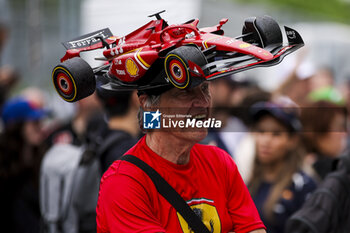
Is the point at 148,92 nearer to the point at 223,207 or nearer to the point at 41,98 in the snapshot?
the point at 223,207

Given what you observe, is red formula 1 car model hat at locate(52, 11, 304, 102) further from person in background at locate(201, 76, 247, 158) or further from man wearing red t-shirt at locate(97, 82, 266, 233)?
person in background at locate(201, 76, 247, 158)

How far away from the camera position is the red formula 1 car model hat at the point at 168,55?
2068 mm

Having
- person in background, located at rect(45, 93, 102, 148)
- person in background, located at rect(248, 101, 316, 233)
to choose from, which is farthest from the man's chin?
person in background, located at rect(45, 93, 102, 148)

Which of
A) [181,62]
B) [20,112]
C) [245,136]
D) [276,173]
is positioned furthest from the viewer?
[20,112]

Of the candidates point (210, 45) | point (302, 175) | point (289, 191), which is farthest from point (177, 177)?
point (302, 175)

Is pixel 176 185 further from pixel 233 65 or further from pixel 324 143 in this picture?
pixel 324 143

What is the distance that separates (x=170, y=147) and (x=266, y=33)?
59cm

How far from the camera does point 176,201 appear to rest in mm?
2318

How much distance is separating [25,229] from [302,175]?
2.76 metres

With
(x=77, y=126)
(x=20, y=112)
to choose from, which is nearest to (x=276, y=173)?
(x=20, y=112)

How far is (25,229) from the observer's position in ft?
18.4

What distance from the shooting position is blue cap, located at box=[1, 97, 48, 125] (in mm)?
6000

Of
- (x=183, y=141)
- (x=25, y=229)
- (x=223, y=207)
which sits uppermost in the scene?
(x=183, y=141)

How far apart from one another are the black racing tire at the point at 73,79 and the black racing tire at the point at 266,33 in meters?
0.66
